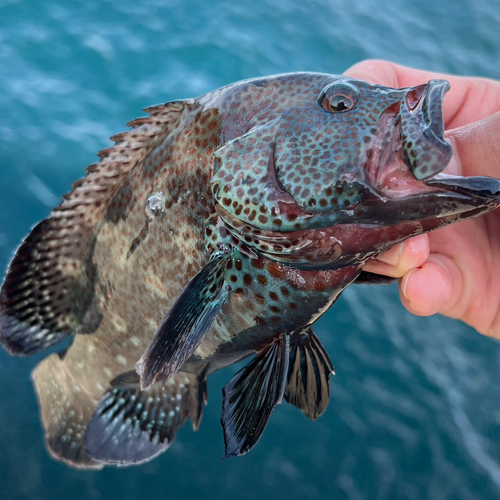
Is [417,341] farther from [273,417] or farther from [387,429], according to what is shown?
[273,417]

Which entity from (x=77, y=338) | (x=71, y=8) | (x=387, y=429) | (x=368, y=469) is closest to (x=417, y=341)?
(x=387, y=429)

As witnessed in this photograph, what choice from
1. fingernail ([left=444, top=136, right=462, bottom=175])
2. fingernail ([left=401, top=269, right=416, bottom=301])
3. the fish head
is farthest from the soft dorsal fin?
fingernail ([left=401, top=269, right=416, bottom=301])

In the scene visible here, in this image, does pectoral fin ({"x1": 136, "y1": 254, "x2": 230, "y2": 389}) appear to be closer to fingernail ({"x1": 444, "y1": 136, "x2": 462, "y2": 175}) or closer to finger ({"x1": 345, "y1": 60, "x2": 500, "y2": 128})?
fingernail ({"x1": 444, "y1": 136, "x2": 462, "y2": 175})

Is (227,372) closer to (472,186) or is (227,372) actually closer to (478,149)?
(478,149)

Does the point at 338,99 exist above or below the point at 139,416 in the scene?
above

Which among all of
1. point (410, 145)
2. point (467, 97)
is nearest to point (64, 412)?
point (410, 145)

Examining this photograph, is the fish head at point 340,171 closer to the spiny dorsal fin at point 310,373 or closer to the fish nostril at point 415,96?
the fish nostril at point 415,96
